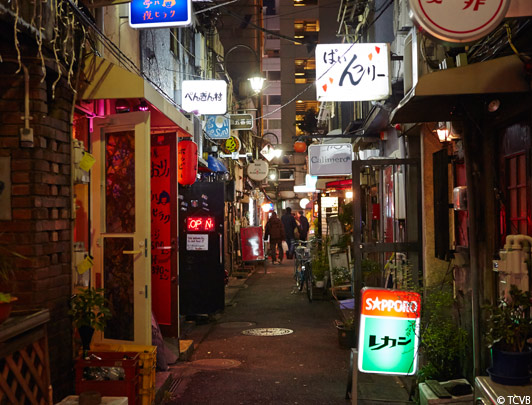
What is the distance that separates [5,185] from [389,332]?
4526mm

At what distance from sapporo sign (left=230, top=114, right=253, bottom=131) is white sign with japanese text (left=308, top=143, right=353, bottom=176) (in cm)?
317

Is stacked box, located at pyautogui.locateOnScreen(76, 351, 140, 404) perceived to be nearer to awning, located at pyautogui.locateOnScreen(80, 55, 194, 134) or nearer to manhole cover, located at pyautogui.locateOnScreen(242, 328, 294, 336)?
awning, located at pyautogui.locateOnScreen(80, 55, 194, 134)

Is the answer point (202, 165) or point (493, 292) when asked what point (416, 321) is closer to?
point (493, 292)

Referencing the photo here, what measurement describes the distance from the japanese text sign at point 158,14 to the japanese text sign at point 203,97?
5.36m

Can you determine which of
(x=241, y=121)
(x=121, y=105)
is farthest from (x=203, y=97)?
(x=121, y=105)

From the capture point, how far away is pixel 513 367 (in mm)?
4566

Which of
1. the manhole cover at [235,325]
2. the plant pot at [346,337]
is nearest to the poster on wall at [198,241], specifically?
the manhole cover at [235,325]

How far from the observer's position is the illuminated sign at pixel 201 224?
42.4 feet

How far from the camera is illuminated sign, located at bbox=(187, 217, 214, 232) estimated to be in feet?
42.4

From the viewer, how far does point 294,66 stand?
208 ft

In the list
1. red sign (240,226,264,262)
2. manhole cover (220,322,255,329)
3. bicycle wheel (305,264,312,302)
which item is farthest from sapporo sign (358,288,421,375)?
red sign (240,226,264,262)

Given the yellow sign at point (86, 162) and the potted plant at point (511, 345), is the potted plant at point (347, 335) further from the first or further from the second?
the yellow sign at point (86, 162)

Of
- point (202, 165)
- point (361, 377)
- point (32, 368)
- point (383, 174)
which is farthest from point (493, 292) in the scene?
point (202, 165)

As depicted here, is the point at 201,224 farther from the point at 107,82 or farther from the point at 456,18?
the point at 456,18
